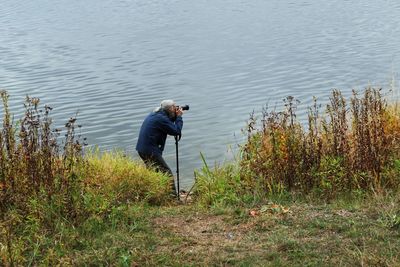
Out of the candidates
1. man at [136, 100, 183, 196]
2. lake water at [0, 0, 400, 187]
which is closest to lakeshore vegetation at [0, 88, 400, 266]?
man at [136, 100, 183, 196]

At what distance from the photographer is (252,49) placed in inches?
987

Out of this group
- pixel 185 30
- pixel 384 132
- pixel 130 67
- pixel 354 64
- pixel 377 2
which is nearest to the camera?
pixel 384 132

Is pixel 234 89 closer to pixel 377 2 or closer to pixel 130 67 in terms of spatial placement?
pixel 130 67

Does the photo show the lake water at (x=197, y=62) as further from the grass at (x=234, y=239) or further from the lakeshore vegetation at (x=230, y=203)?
the grass at (x=234, y=239)

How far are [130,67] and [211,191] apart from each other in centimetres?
1578

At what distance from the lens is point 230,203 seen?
7043 mm

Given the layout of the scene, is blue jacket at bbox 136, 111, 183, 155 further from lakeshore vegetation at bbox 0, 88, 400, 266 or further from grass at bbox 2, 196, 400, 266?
grass at bbox 2, 196, 400, 266

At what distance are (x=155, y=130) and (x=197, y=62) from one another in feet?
42.5

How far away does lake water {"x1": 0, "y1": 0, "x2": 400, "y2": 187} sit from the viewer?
16.3m

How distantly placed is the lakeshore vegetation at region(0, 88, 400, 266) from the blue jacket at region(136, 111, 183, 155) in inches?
56.1

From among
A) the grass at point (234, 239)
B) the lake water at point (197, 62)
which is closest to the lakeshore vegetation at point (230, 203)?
the grass at point (234, 239)

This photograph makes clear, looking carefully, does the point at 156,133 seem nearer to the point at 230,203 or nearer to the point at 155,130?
the point at 155,130

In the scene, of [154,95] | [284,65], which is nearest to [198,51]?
[284,65]

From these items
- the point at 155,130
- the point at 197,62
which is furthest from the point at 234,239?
the point at 197,62
